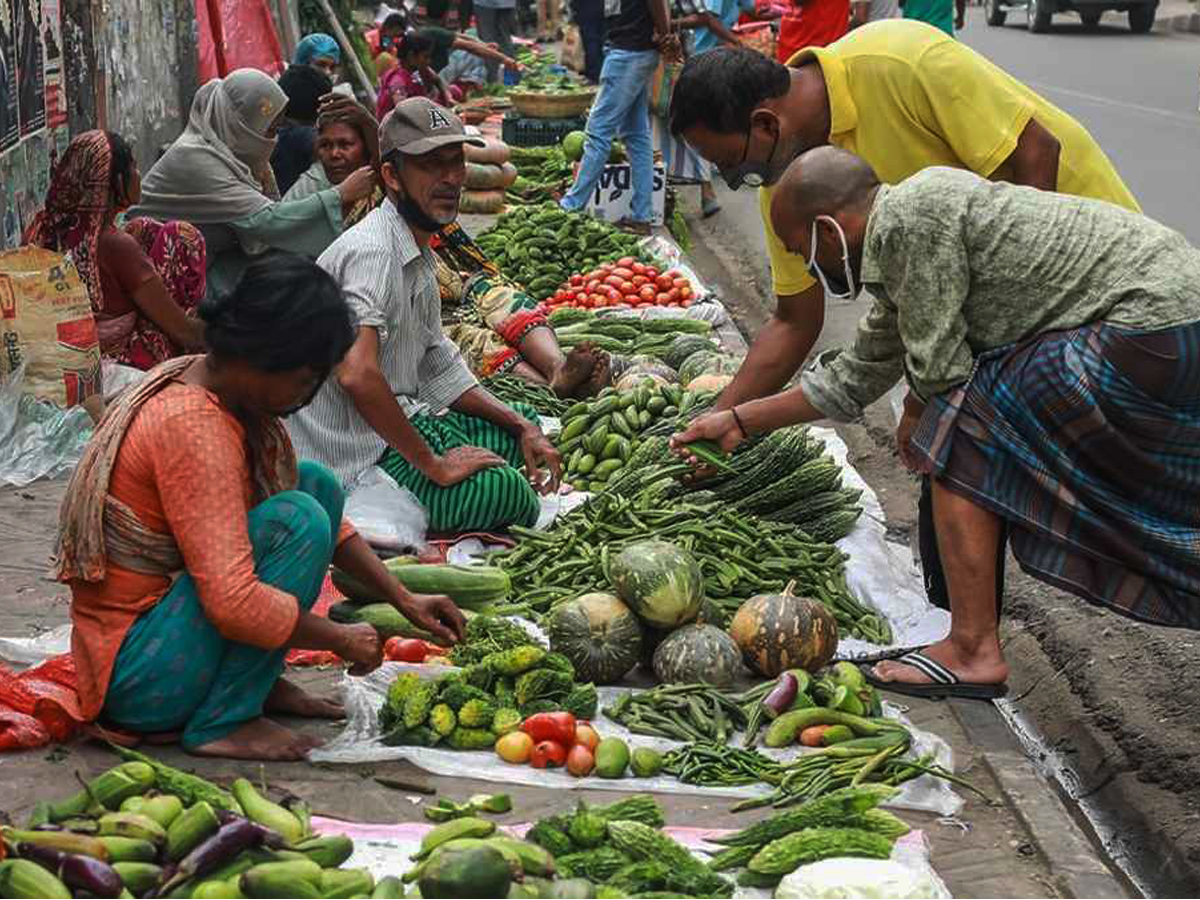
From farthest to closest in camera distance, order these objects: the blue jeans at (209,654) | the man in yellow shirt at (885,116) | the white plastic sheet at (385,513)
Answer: the white plastic sheet at (385,513)
the man in yellow shirt at (885,116)
the blue jeans at (209,654)

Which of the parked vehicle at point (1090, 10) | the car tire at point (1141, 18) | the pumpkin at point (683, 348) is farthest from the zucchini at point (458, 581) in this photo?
the car tire at point (1141, 18)

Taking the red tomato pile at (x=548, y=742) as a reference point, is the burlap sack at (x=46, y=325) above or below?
above

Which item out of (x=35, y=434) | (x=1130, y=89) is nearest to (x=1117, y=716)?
(x=35, y=434)

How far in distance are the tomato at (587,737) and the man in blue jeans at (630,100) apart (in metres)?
7.67

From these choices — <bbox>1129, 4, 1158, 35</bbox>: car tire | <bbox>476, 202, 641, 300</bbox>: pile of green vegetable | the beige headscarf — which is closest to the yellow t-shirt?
the beige headscarf

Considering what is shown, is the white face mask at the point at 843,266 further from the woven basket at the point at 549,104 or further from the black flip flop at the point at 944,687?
the woven basket at the point at 549,104

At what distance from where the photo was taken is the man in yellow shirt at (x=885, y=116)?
5070 millimetres

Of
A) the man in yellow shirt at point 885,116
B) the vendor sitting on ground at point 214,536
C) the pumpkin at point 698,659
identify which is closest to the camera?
the vendor sitting on ground at point 214,536

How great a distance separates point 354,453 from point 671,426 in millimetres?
1227

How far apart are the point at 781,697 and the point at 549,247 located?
19.9 feet

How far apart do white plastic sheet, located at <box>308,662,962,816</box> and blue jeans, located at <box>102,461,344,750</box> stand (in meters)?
0.26

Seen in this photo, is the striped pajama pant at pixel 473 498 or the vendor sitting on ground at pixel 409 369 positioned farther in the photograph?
the striped pajama pant at pixel 473 498

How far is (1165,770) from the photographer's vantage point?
491cm

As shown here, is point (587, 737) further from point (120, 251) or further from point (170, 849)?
point (120, 251)
